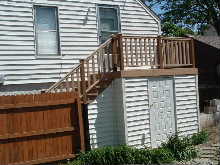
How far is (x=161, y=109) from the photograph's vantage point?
54.2 feet

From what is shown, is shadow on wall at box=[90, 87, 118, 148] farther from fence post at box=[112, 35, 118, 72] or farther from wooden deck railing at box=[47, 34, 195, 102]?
fence post at box=[112, 35, 118, 72]

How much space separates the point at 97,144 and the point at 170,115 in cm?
298

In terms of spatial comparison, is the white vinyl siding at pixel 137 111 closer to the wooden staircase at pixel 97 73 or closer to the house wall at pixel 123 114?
the house wall at pixel 123 114

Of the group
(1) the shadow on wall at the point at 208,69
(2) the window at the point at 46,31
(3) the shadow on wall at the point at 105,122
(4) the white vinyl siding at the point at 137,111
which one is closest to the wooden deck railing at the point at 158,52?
(4) the white vinyl siding at the point at 137,111

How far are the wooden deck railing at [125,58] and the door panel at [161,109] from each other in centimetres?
65

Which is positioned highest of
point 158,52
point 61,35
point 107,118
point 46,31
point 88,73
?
point 46,31

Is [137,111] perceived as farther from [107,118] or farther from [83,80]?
[83,80]

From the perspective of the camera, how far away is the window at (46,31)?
53.6 ft

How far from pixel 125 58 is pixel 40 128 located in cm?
368

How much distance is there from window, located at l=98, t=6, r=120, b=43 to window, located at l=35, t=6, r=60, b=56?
1991 mm

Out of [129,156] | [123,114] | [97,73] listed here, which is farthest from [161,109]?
[129,156]

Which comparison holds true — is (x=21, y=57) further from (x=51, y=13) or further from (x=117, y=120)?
(x=117, y=120)

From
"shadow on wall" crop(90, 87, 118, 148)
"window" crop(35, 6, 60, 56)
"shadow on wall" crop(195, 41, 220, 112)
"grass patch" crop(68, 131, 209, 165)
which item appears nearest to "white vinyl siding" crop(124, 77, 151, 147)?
"shadow on wall" crop(90, 87, 118, 148)

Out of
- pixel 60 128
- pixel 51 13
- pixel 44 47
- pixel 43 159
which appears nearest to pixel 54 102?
pixel 60 128
